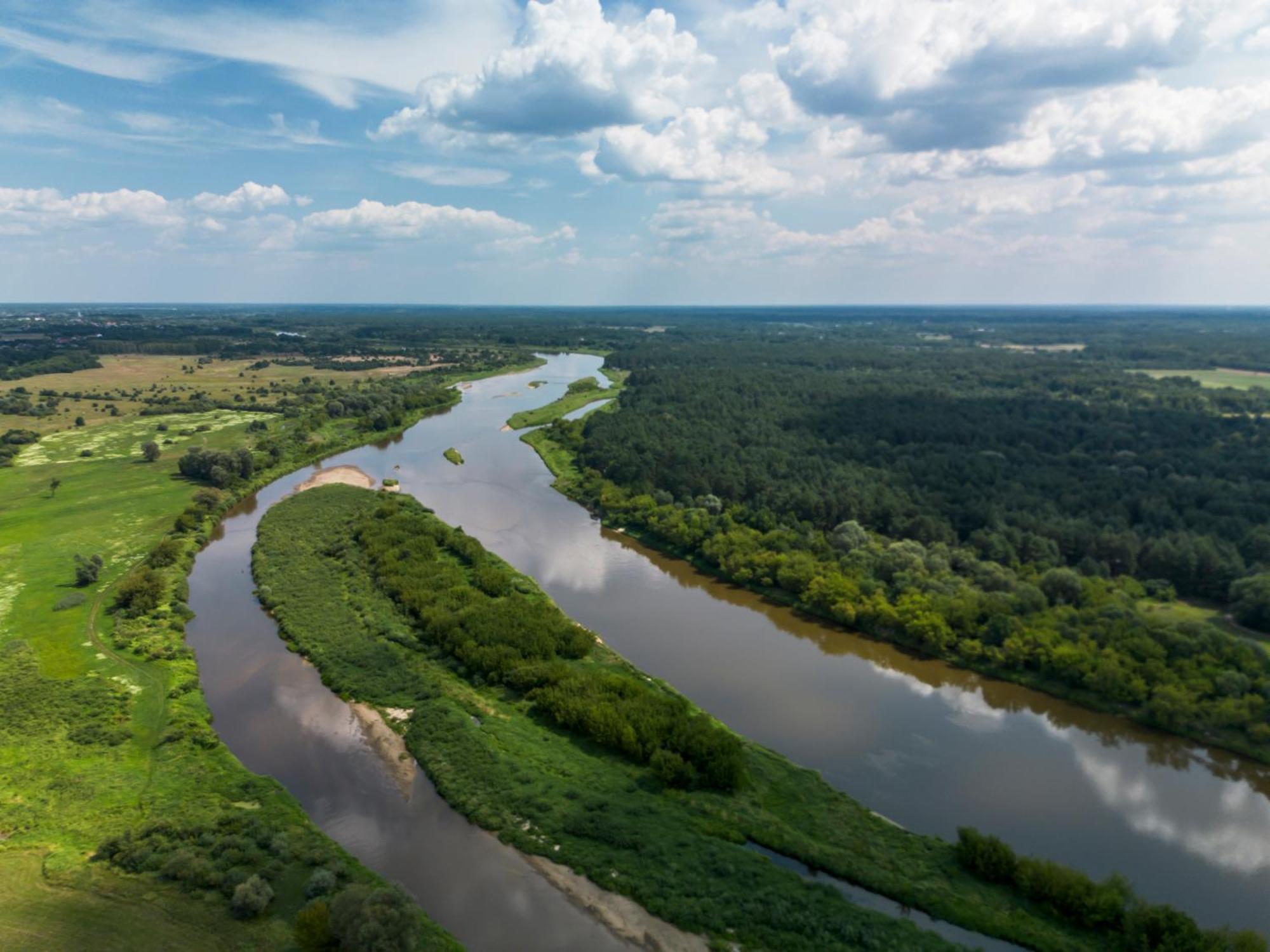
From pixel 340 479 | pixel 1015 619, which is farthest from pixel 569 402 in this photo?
pixel 1015 619

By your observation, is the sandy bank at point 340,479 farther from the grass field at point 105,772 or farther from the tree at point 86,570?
the tree at point 86,570

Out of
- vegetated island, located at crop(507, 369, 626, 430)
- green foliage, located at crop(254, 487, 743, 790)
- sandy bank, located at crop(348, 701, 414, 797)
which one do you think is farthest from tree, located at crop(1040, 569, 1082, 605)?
vegetated island, located at crop(507, 369, 626, 430)

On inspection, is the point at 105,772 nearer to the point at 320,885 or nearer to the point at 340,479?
the point at 320,885

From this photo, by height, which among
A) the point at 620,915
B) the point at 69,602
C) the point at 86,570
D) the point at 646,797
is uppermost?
the point at 86,570

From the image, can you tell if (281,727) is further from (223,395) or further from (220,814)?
(223,395)

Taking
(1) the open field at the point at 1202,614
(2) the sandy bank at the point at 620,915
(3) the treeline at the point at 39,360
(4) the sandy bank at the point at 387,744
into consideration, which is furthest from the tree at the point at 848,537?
(3) the treeline at the point at 39,360

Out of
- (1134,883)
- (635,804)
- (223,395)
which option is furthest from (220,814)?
(223,395)
